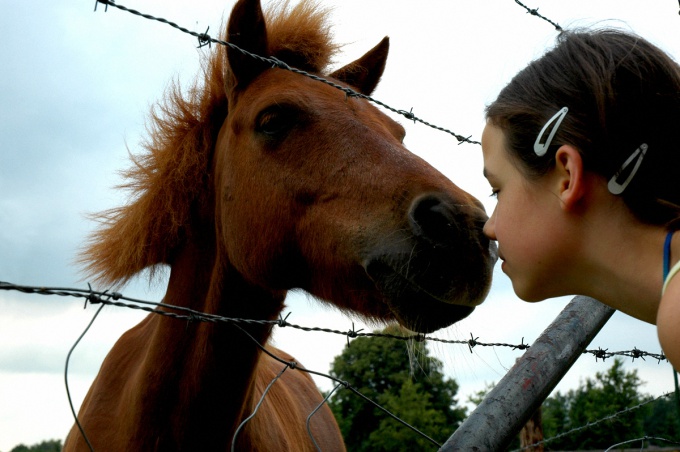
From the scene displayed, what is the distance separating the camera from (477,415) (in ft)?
5.91

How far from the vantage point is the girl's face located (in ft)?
4.63

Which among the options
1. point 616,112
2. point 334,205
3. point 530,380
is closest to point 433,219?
point 334,205

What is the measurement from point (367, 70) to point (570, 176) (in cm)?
211

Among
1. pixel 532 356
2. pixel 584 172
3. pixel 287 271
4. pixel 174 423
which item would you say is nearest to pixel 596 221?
pixel 584 172

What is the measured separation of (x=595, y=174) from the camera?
4.39ft

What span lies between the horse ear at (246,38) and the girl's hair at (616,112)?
62.8 inches

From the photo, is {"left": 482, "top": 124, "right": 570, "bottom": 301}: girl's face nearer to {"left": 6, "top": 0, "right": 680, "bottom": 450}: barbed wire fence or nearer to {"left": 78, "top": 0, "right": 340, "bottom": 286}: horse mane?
{"left": 6, "top": 0, "right": 680, "bottom": 450}: barbed wire fence

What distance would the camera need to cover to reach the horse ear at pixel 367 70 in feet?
10.6

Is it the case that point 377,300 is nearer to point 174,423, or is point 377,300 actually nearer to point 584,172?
point 174,423

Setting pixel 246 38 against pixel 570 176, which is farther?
pixel 246 38

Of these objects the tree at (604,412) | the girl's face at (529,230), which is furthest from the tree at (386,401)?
the girl's face at (529,230)

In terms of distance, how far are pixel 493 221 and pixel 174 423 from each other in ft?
5.08

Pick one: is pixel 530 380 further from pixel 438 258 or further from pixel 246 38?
pixel 246 38

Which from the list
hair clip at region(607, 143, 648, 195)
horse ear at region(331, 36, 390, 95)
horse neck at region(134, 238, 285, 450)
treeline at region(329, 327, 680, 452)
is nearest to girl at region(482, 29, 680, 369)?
hair clip at region(607, 143, 648, 195)
